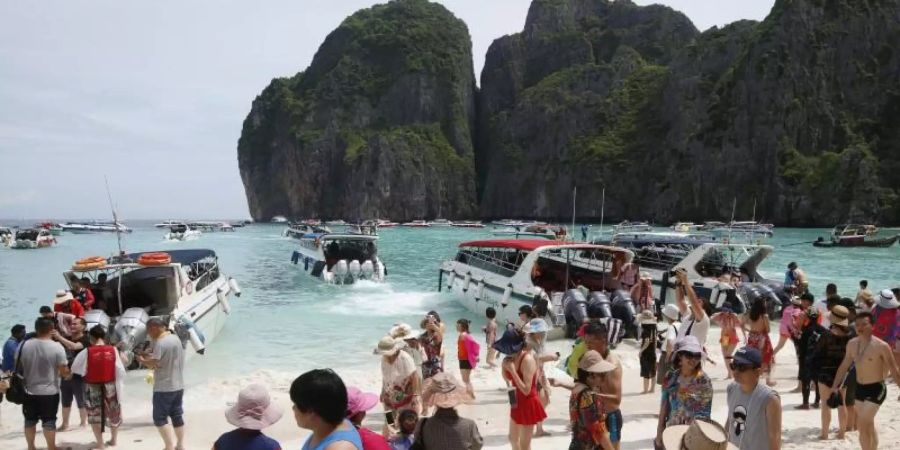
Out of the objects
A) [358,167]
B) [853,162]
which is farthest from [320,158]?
[853,162]

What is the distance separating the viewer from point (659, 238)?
2269cm

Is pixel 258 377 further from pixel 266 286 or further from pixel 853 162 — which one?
pixel 853 162

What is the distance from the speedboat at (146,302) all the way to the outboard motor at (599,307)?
330 inches

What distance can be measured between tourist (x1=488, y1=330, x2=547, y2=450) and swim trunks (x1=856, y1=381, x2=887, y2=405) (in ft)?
9.99

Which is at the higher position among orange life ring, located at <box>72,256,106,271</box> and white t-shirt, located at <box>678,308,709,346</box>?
orange life ring, located at <box>72,256,106,271</box>

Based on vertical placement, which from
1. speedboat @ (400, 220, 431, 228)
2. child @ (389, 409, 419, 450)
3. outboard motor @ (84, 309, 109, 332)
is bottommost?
speedboat @ (400, 220, 431, 228)

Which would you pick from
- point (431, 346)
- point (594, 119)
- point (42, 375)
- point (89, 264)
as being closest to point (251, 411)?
point (42, 375)

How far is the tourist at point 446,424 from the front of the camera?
4098 millimetres

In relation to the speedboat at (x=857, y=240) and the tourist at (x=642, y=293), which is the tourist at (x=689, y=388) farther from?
the speedboat at (x=857, y=240)

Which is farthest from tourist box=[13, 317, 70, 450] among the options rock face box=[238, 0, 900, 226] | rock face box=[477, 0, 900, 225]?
rock face box=[238, 0, 900, 226]

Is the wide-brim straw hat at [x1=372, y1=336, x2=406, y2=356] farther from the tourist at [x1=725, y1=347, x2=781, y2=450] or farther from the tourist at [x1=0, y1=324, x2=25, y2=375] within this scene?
the tourist at [x1=0, y1=324, x2=25, y2=375]

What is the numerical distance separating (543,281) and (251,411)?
1609 centimetres

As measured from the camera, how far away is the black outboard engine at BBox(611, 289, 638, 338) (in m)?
14.7

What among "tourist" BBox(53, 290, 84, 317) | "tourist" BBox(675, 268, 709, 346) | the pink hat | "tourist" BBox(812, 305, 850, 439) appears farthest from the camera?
"tourist" BBox(53, 290, 84, 317)
